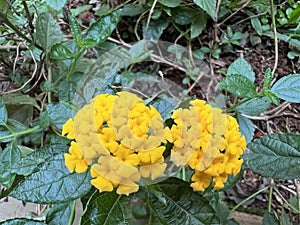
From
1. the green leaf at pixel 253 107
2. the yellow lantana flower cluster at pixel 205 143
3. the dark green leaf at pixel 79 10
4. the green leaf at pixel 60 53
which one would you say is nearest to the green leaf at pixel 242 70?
the green leaf at pixel 253 107

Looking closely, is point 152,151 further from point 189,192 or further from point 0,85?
point 0,85

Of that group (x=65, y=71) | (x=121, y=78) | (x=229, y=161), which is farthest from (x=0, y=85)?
(x=229, y=161)

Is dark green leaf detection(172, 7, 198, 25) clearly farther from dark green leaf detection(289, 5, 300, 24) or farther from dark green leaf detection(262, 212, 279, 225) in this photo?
dark green leaf detection(262, 212, 279, 225)

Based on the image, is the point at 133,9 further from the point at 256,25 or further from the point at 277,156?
the point at 277,156

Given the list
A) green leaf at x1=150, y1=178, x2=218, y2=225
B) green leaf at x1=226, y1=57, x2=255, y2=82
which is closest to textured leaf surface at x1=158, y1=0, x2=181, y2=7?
green leaf at x1=226, y1=57, x2=255, y2=82

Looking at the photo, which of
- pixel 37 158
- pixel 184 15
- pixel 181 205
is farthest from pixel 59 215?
pixel 184 15

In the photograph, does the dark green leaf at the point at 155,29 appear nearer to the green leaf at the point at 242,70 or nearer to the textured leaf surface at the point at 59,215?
the green leaf at the point at 242,70
